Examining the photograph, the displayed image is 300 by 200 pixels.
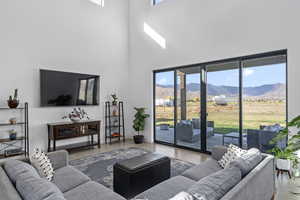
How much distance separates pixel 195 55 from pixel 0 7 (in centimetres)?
471

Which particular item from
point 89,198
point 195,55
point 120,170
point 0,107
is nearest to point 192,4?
point 195,55

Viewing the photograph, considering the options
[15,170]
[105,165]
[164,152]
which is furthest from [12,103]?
[164,152]

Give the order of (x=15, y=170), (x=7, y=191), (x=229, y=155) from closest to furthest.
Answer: (x=7, y=191) → (x=15, y=170) → (x=229, y=155)

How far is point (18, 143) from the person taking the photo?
168 inches

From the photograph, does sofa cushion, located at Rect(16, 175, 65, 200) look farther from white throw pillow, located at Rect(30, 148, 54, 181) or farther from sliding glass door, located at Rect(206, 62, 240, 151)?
sliding glass door, located at Rect(206, 62, 240, 151)

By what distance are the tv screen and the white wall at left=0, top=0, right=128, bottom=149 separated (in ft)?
0.55

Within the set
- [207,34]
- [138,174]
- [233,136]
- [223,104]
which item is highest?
[207,34]

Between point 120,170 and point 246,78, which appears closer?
point 120,170

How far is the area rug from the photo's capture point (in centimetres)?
314

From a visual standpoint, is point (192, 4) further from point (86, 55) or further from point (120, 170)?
point (120, 170)

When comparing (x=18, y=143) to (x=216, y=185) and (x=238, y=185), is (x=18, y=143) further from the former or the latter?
(x=238, y=185)

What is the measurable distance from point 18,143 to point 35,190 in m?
3.85

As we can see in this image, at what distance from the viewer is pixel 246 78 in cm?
393

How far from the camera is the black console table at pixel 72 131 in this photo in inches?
172
